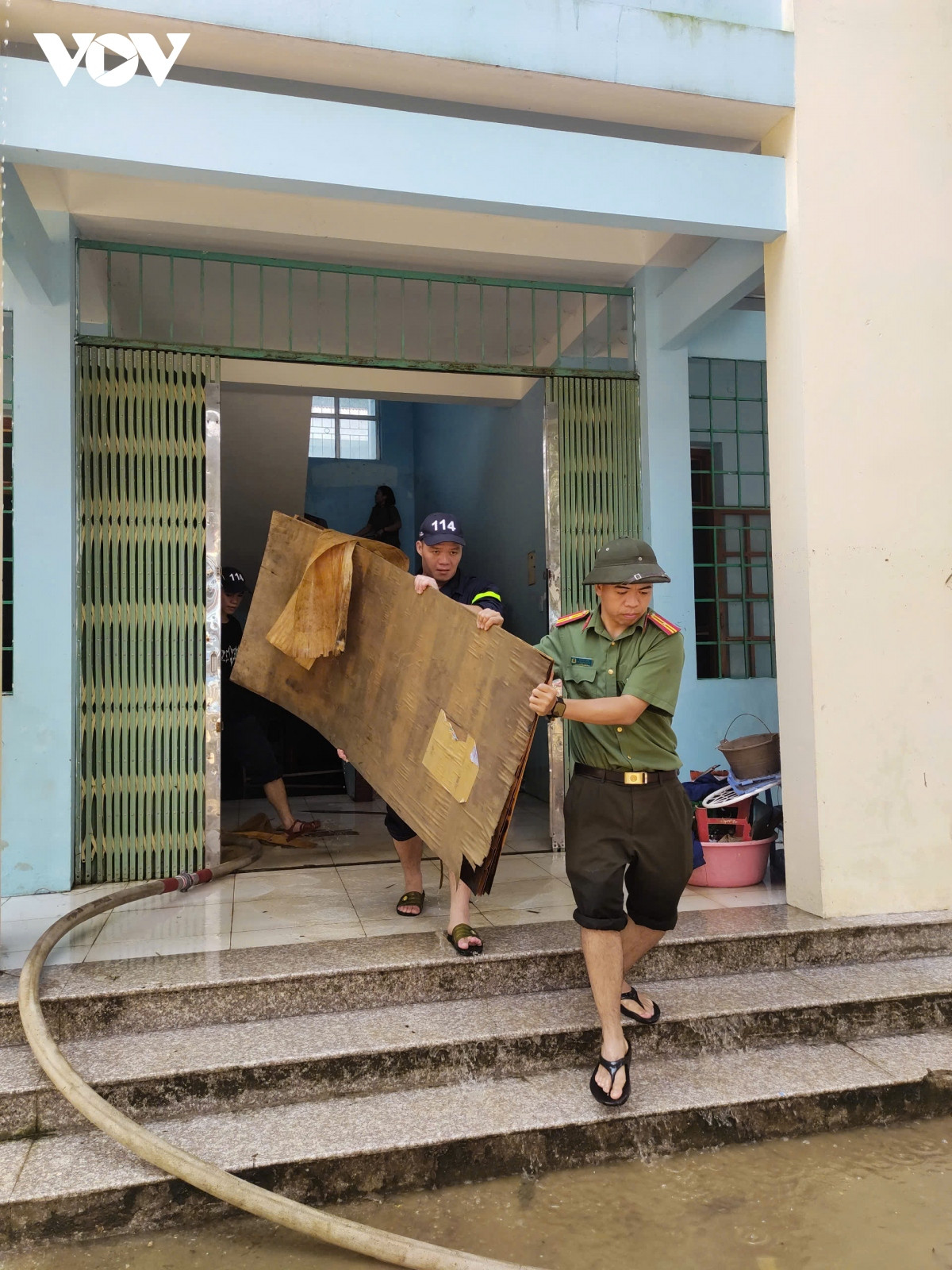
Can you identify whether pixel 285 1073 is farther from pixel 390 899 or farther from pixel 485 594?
pixel 485 594

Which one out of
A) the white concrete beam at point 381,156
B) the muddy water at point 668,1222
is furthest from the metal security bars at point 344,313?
the muddy water at point 668,1222

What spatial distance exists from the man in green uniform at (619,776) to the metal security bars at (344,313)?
2.38 m

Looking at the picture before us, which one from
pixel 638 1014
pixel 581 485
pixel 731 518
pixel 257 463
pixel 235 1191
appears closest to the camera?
pixel 235 1191

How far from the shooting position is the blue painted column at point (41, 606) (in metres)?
4.09

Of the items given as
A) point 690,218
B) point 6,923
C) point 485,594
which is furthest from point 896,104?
point 6,923

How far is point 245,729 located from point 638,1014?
128 inches

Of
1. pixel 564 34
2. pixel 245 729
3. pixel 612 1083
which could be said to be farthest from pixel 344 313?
pixel 612 1083

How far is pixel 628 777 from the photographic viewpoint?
2699 mm

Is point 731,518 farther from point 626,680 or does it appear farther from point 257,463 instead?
point 257,463

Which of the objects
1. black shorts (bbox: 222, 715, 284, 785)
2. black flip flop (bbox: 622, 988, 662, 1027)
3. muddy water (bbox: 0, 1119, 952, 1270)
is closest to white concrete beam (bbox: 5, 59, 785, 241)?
black flip flop (bbox: 622, 988, 662, 1027)

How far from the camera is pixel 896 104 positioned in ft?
12.6

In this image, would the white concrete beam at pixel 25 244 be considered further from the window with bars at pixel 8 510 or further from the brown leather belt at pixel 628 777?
the brown leather belt at pixel 628 777

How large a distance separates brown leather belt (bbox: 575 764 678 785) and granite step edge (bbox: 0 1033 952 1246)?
898 mm

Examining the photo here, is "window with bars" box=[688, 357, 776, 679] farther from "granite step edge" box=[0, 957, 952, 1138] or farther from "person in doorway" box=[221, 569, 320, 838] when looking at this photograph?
"person in doorway" box=[221, 569, 320, 838]
